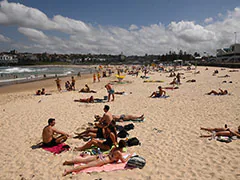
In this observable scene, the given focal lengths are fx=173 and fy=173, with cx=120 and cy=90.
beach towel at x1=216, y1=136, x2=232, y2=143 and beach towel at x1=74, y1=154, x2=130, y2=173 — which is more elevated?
beach towel at x1=216, y1=136, x2=232, y2=143

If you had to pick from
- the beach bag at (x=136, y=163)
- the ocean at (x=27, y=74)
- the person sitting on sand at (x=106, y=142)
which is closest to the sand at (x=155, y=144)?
the beach bag at (x=136, y=163)

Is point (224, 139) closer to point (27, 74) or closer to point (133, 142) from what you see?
point (133, 142)

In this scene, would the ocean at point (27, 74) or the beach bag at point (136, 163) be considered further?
the ocean at point (27, 74)

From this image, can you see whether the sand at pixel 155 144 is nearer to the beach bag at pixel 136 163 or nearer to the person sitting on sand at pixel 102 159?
the beach bag at pixel 136 163

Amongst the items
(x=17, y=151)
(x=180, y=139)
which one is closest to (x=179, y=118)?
(x=180, y=139)

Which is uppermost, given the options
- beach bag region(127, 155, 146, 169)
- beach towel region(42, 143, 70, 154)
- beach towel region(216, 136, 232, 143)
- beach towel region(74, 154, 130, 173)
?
beach towel region(216, 136, 232, 143)

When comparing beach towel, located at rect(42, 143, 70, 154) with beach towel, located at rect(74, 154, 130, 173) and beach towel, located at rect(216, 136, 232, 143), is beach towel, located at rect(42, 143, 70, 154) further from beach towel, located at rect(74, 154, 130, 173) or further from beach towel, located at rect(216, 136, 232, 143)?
beach towel, located at rect(216, 136, 232, 143)

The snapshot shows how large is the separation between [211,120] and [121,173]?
15.1 feet

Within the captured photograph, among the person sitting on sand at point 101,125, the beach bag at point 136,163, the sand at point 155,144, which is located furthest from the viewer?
the person sitting on sand at point 101,125

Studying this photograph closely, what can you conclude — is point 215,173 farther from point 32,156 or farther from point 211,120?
point 32,156

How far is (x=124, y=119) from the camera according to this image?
6.84 meters

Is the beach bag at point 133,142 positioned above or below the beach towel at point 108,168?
above

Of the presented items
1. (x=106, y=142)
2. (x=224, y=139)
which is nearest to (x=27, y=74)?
(x=106, y=142)

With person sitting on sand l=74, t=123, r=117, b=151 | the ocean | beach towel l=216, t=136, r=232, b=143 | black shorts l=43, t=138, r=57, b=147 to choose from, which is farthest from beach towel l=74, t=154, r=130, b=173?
the ocean
